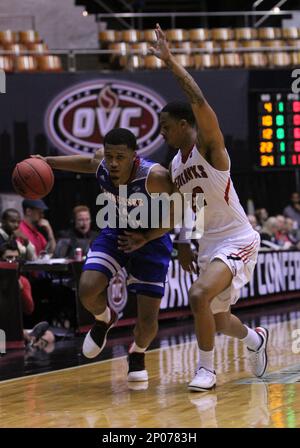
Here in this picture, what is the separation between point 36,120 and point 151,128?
2324mm

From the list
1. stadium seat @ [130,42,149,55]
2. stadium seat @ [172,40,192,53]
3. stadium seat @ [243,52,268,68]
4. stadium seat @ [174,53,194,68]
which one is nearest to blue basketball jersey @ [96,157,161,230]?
stadium seat @ [174,53,194,68]

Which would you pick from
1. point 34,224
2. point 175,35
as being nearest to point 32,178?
point 34,224

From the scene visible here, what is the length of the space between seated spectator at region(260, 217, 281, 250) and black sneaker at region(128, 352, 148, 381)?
10.2m

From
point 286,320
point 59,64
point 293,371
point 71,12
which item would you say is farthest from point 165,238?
point 71,12

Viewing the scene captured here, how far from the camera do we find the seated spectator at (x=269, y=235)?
704 inches

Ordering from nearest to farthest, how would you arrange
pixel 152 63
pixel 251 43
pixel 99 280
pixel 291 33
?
pixel 99 280 → pixel 152 63 → pixel 251 43 → pixel 291 33

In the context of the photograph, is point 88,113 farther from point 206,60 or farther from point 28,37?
point 206,60

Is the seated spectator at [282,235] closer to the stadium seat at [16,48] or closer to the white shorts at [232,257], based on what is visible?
the stadium seat at [16,48]

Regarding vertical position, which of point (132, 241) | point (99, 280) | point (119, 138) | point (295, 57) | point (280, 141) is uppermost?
point (295, 57)

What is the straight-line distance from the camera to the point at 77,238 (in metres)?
13.4

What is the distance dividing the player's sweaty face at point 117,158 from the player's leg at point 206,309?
3.17 ft

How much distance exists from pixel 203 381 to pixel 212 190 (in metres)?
1.35

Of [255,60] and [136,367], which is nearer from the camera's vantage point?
[136,367]

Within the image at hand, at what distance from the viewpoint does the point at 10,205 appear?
1920 cm
